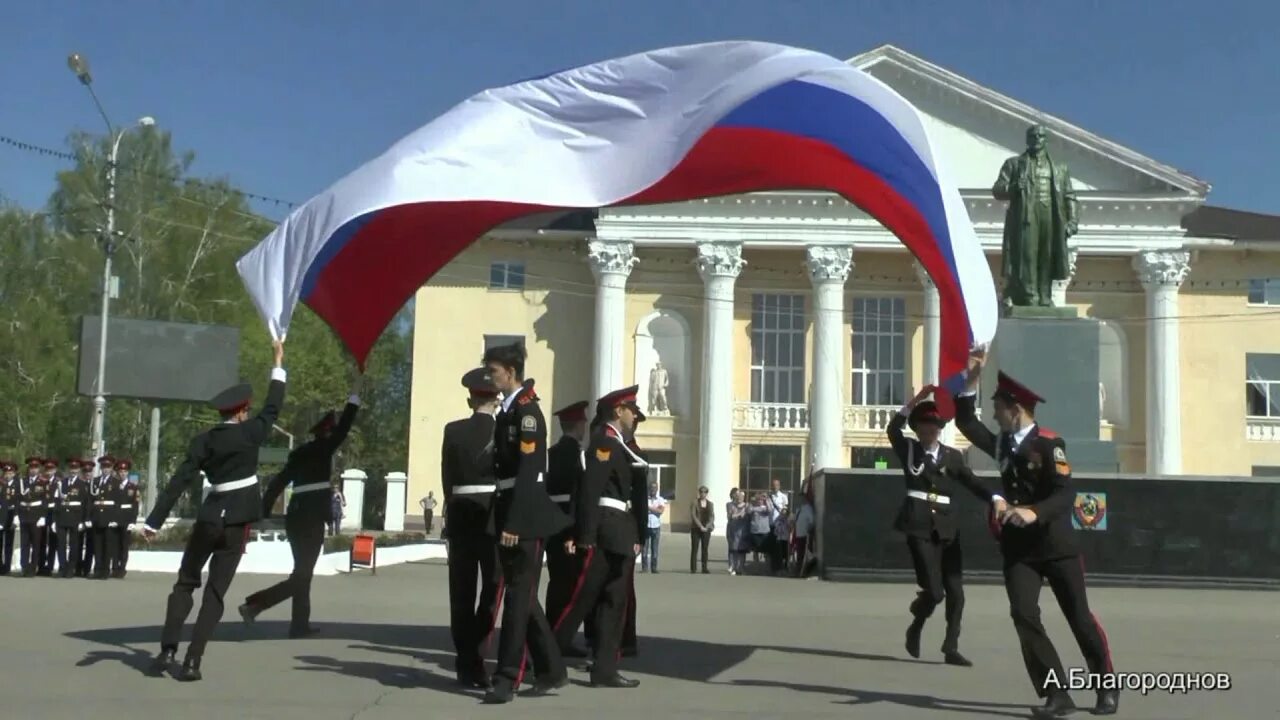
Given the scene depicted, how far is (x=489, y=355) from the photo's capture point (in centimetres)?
885

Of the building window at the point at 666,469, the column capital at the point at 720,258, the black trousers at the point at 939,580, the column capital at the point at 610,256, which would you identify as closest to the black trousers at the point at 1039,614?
the black trousers at the point at 939,580

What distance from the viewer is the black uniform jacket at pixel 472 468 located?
8.81 meters

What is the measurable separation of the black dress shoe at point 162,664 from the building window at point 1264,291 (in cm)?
4600

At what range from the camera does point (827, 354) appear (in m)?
47.9

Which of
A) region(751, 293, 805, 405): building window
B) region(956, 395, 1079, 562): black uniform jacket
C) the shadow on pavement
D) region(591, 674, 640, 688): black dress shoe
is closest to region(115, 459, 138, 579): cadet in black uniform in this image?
region(591, 674, 640, 688): black dress shoe

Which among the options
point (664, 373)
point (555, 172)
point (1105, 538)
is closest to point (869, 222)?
point (664, 373)

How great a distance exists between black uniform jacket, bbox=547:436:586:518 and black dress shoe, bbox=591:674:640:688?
1.39m

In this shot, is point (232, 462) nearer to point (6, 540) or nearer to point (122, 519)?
point (122, 519)

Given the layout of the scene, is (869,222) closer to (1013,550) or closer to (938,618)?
(938,618)

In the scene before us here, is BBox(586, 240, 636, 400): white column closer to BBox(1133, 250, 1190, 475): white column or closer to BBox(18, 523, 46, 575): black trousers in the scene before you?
BBox(1133, 250, 1190, 475): white column

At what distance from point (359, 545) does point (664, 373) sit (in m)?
28.9

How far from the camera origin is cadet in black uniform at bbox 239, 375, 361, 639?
11.4 metres

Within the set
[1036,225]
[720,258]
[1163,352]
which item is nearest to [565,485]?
[1036,225]

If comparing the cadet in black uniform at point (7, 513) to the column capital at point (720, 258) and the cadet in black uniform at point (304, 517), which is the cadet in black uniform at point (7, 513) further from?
the column capital at point (720, 258)
